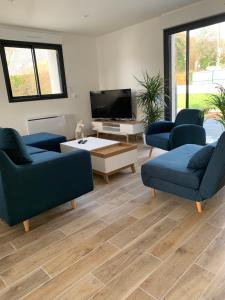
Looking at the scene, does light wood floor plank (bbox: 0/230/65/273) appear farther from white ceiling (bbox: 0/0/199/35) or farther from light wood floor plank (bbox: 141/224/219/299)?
white ceiling (bbox: 0/0/199/35)

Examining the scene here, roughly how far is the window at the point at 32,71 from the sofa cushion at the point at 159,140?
108 inches

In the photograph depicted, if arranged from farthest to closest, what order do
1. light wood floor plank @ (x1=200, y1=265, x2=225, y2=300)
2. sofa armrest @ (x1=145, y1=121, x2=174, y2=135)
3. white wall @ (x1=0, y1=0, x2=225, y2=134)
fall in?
white wall @ (x1=0, y1=0, x2=225, y2=134), sofa armrest @ (x1=145, y1=121, x2=174, y2=135), light wood floor plank @ (x1=200, y1=265, x2=225, y2=300)

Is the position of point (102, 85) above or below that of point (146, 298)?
above

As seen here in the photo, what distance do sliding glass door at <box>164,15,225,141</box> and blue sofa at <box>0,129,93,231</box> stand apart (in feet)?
8.95

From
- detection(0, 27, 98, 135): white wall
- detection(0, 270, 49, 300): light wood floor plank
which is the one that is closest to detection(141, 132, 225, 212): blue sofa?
detection(0, 270, 49, 300): light wood floor plank

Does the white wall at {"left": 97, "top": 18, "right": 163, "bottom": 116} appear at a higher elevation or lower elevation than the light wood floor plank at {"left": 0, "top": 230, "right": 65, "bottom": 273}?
higher

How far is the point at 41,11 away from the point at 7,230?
3545 millimetres

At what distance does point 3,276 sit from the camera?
162 centimetres

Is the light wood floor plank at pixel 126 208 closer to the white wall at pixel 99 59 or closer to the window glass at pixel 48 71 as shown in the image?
the white wall at pixel 99 59

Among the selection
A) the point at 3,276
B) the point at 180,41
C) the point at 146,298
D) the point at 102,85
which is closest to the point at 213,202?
the point at 146,298

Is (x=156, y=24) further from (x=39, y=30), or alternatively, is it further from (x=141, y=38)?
(x=39, y=30)

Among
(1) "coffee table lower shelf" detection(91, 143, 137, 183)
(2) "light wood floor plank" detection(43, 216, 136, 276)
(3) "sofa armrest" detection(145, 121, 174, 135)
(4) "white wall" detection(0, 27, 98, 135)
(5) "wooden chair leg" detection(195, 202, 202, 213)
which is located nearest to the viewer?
(2) "light wood floor plank" detection(43, 216, 136, 276)

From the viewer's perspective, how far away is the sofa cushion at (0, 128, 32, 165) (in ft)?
6.27

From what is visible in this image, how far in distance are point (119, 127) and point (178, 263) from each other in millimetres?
3921
